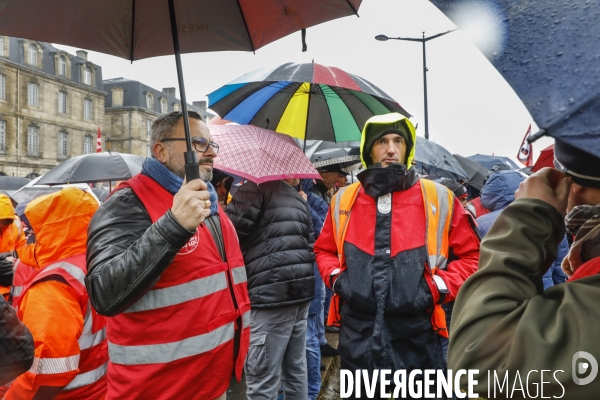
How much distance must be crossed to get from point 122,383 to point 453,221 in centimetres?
210

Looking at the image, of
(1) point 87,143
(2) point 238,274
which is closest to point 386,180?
(2) point 238,274

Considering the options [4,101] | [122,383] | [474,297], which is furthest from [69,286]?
[4,101]

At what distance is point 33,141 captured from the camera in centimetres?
4262

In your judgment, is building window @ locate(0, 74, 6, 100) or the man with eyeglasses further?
building window @ locate(0, 74, 6, 100)

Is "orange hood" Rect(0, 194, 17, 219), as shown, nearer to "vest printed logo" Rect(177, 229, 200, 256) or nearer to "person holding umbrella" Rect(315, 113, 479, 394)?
"vest printed logo" Rect(177, 229, 200, 256)

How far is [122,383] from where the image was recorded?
7.01 ft

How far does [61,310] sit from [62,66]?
5128cm

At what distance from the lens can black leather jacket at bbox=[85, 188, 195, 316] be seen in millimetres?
1949

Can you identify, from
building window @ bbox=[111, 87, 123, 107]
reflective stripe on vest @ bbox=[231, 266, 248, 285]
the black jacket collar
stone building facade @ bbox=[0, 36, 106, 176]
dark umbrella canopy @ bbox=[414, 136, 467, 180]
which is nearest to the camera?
reflective stripe on vest @ bbox=[231, 266, 248, 285]

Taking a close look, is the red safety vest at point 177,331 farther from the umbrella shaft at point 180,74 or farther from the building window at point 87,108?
the building window at point 87,108

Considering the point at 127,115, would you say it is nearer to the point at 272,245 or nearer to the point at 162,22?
the point at 272,245

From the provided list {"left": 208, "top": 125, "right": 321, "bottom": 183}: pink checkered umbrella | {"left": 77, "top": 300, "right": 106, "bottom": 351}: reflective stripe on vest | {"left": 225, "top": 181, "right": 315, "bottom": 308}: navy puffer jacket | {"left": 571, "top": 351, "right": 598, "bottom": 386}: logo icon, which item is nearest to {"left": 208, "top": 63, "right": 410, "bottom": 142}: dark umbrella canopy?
{"left": 208, "top": 125, "right": 321, "bottom": 183}: pink checkered umbrella

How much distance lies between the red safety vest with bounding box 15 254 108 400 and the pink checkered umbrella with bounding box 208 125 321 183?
56.1 inches

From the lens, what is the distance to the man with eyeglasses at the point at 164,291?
1.96 meters
